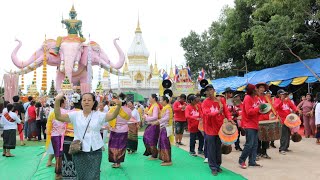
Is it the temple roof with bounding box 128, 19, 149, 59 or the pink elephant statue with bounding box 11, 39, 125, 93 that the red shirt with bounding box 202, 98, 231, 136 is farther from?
A: the temple roof with bounding box 128, 19, 149, 59

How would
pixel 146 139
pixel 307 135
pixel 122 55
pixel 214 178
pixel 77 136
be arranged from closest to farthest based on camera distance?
pixel 77 136 → pixel 214 178 → pixel 146 139 → pixel 307 135 → pixel 122 55

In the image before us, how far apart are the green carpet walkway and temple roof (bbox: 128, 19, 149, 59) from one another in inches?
1384

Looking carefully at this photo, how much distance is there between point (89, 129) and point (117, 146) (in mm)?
3301

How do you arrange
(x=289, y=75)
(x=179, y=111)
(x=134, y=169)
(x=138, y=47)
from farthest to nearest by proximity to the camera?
1. (x=138, y=47)
2. (x=289, y=75)
3. (x=179, y=111)
4. (x=134, y=169)

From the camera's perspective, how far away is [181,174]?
21.7 ft

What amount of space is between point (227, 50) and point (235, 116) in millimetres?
12830

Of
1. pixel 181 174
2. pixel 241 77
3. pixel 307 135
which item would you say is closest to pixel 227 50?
pixel 241 77

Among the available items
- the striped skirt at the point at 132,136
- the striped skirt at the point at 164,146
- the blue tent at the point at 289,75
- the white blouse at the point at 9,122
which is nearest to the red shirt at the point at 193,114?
the striped skirt at the point at 132,136

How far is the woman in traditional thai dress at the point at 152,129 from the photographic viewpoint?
25.2 feet

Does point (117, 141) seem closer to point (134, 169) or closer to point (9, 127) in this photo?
point (134, 169)

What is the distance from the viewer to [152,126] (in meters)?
8.12

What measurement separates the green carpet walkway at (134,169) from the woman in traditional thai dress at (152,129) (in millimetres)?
264

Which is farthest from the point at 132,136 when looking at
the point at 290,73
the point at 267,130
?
the point at 290,73

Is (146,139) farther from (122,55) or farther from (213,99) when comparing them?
(122,55)
